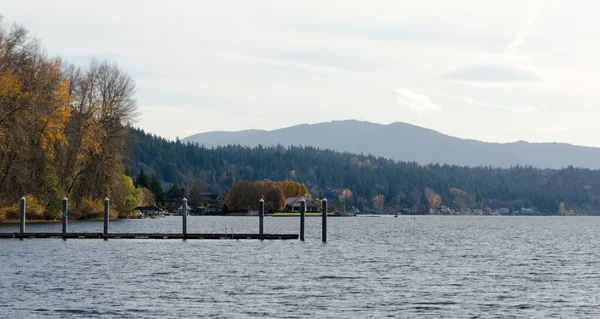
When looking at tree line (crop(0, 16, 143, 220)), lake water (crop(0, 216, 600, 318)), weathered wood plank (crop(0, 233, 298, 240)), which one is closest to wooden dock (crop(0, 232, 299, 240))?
weathered wood plank (crop(0, 233, 298, 240))

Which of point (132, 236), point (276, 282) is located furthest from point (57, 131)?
point (276, 282)

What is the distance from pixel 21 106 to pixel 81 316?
2089 inches

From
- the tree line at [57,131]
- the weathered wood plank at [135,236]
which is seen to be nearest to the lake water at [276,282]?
the weathered wood plank at [135,236]

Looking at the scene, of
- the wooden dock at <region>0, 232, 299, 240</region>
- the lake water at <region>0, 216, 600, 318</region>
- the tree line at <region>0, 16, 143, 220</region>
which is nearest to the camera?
the lake water at <region>0, 216, 600, 318</region>

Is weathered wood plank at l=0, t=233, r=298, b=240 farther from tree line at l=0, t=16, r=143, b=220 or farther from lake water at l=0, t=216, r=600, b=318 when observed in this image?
tree line at l=0, t=16, r=143, b=220

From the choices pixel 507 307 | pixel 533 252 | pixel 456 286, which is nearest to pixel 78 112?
pixel 533 252

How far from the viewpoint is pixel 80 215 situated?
10900cm

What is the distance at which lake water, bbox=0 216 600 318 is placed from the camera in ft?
116

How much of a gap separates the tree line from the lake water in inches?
705

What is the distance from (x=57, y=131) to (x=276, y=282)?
5129 centimetres

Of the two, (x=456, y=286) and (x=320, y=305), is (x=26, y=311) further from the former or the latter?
(x=456, y=286)

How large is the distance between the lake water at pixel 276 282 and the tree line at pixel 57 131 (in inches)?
705

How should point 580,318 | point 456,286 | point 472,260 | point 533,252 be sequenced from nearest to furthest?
point 580,318
point 456,286
point 472,260
point 533,252

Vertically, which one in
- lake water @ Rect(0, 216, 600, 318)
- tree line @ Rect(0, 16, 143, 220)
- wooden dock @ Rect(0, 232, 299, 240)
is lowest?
lake water @ Rect(0, 216, 600, 318)
